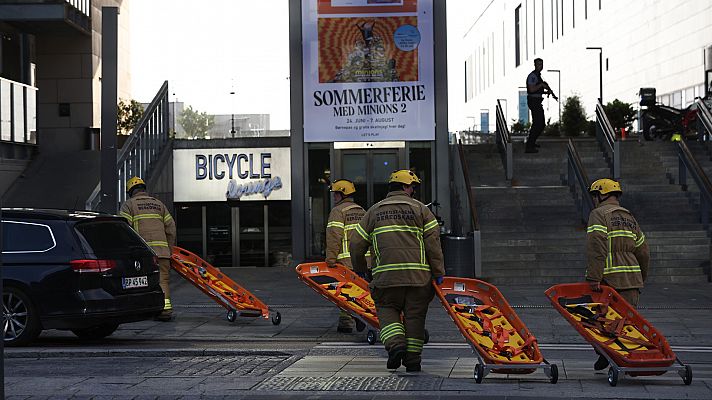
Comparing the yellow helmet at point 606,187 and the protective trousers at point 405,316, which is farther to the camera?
the yellow helmet at point 606,187

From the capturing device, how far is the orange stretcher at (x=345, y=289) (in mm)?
12625

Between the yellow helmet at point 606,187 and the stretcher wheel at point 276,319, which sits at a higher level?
the yellow helmet at point 606,187

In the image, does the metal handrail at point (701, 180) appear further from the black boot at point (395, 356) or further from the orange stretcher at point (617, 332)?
the black boot at point (395, 356)

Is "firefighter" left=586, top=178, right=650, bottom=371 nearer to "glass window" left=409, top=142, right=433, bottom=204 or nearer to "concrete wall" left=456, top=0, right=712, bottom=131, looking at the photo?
"glass window" left=409, top=142, right=433, bottom=204

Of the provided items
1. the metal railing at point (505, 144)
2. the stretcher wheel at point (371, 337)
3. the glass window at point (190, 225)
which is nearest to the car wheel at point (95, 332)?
the stretcher wheel at point (371, 337)

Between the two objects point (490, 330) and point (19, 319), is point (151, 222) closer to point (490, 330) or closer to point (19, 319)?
point (19, 319)

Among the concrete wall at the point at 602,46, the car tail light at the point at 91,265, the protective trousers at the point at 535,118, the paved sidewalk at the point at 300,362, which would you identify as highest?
the concrete wall at the point at 602,46

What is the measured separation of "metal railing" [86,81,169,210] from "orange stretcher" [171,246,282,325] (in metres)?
6.42

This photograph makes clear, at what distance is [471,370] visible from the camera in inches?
414

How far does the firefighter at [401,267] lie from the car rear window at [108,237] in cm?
354

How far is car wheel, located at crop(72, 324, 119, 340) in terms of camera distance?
45.2 feet

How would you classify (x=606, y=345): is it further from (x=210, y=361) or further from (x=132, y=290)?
(x=132, y=290)

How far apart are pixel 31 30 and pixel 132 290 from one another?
63.4ft

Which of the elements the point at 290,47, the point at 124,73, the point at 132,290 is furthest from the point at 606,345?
the point at 124,73
